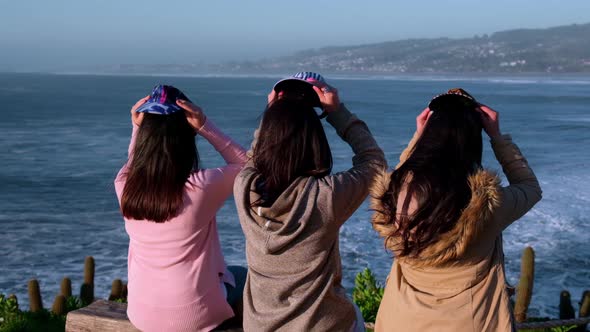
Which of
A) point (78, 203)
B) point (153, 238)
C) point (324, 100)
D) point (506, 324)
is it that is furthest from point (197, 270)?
point (78, 203)

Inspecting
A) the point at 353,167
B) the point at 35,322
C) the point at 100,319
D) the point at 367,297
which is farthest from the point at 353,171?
the point at 35,322

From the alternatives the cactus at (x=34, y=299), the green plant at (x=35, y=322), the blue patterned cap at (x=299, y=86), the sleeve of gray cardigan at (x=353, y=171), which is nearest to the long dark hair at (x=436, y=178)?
the sleeve of gray cardigan at (x=353, y=171)

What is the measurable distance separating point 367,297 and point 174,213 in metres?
3.89

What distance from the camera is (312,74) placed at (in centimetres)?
332

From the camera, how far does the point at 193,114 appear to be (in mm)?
3553

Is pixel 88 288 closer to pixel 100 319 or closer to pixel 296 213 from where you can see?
pixel 100 319

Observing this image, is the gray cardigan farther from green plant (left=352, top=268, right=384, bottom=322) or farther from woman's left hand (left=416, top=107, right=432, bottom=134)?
green plant (left=352, top=268, right=384, bottom=322)

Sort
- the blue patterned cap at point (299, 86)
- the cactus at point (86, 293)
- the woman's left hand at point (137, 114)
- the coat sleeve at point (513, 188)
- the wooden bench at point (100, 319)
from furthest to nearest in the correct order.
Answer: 1. the cactus at point (86, 293)
2. the wooden bench at point (100, 319)
3. the woman's left hand at point (137, 114)
4. the blue patterned cap at point (299, 86)
5. the coat sleeve at point (513, 188)

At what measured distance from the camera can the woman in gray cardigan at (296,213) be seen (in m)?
3.03

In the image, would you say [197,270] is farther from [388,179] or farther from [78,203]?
[78,203]

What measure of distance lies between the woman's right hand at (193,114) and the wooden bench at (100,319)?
1.15 meters

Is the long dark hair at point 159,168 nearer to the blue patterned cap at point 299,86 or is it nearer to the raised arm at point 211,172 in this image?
the raised arm at point 211,172

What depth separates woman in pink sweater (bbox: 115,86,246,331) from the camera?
11.4ft

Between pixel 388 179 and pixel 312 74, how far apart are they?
2.21ft
